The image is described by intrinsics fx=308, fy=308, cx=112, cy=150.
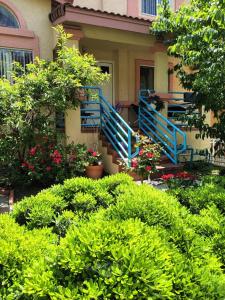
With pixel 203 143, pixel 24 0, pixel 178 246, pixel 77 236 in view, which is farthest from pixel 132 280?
pixel 203 143

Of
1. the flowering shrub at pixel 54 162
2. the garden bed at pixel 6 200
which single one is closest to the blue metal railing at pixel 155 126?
the flowering shrub at pixel 54 162

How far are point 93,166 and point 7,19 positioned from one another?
427 cm

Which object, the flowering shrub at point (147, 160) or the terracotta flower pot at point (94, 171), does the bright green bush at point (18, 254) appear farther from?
the terracotta flower pot at point (94, 171)

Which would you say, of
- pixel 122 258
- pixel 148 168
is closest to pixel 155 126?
pixel 148 168

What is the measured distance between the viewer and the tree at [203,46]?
4.63 metres

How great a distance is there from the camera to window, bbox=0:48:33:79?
757 centimetres

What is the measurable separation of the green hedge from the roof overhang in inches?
212

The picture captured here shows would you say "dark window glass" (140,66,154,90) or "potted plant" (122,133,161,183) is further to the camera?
"dark window glass" (140,66,154,90)

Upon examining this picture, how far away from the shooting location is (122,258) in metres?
1.82

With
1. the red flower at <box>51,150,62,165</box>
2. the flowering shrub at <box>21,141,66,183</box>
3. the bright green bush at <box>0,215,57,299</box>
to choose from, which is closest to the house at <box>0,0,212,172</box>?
the flowering shrub at <box>21,141,66,183</box>

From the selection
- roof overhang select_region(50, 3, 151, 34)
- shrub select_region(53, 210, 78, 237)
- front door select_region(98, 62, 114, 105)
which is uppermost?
roof overhang select_region(50, 3, 151, 34)

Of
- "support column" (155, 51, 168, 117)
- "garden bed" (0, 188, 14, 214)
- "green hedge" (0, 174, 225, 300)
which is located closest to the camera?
"green hedge" (0, 174, 225, 300)

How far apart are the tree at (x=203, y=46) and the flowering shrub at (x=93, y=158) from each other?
Result: 2.42 metres

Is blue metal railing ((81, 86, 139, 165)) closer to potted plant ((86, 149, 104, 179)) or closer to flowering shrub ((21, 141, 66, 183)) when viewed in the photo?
potted plant ((86, 149, 104, 179))
